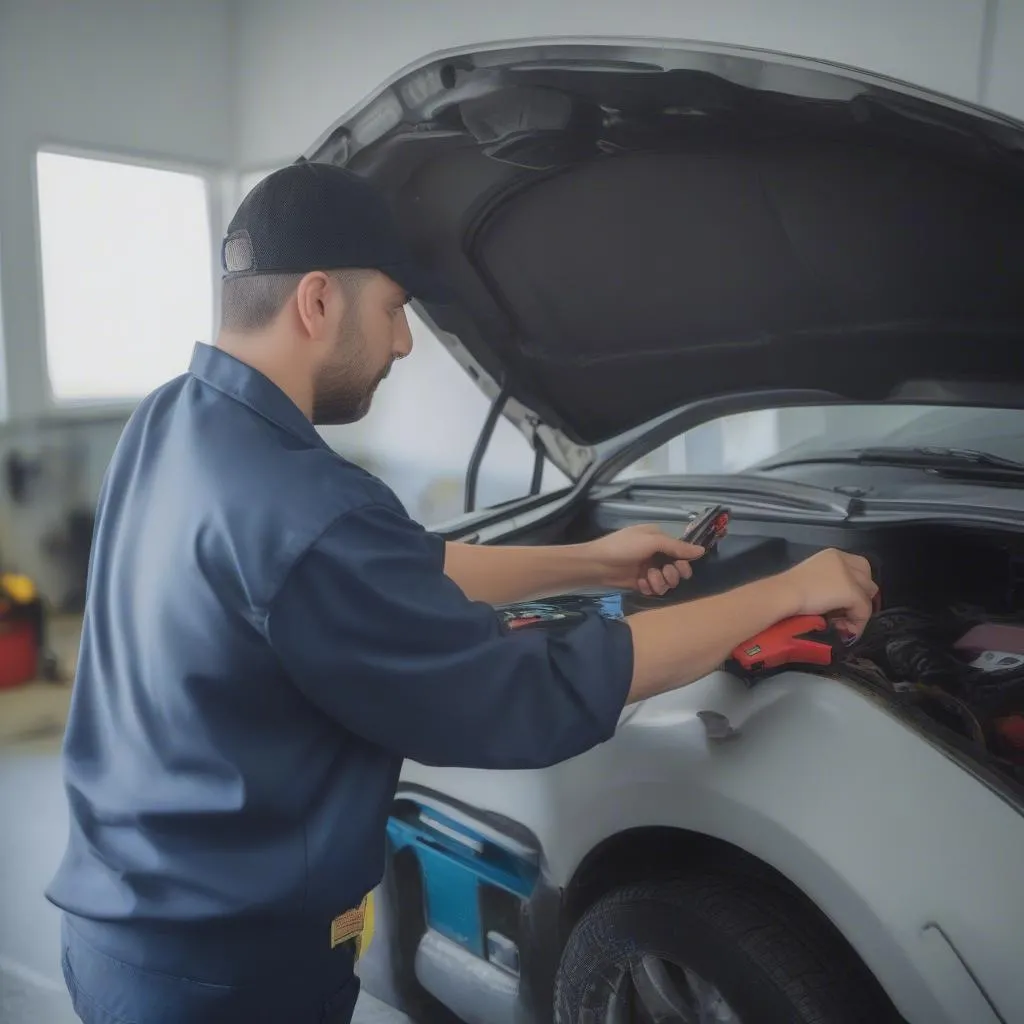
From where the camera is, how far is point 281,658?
2.44 feet

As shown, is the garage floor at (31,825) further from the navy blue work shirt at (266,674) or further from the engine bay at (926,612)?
the engine bay at (926,612)

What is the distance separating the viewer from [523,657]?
76 centimetres

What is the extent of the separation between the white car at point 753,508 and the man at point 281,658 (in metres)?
0.19

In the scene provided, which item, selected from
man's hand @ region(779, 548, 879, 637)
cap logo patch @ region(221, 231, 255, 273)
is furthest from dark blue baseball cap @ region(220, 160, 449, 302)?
man's hand @ region(779, 548, 879, 637)

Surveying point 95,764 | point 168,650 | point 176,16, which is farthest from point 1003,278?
point 176,16

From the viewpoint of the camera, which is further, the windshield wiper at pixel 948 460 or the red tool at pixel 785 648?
the windshield wiper at pixel 948 460

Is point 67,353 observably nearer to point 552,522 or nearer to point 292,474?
point 552,522

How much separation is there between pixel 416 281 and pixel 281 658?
→ 423mm

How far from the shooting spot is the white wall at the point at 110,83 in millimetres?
1636

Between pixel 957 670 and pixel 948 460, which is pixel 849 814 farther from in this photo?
pixel 948 460

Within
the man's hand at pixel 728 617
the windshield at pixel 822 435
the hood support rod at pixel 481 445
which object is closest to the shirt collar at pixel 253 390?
the man's hand at pixel 728 617

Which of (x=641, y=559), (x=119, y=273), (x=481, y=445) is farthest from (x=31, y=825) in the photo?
(x=641, y=559)

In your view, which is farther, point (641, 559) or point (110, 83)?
point (110, 83)

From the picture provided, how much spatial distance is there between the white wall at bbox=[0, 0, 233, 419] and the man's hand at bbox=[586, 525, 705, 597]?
3.21 ft
